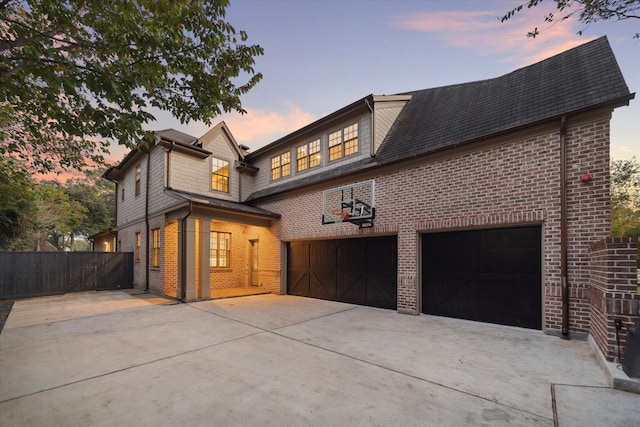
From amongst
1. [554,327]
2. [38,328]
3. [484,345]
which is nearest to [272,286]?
[38,328]

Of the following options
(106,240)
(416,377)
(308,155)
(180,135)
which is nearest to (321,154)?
(308,155)

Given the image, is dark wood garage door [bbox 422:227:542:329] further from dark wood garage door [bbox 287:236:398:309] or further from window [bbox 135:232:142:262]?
window [bbox 135:232:142:262]

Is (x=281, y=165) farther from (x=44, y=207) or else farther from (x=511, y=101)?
(x=44, y=207)

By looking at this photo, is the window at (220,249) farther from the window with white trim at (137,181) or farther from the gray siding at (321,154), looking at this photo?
the window with white trim at (137,181)

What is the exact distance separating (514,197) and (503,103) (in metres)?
2.94

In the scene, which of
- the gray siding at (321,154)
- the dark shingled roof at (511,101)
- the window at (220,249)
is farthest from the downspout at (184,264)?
the dark shingled roof at (511,101)

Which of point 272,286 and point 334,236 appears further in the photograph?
point 272,286

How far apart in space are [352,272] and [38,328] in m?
8.65

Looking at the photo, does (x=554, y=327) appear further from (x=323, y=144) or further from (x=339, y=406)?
(x=323, y=144)

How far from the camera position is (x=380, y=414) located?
299 centimetres

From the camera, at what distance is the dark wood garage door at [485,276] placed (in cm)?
637

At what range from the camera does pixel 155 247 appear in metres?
12.6

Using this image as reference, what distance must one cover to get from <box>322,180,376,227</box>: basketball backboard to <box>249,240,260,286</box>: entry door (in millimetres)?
5488

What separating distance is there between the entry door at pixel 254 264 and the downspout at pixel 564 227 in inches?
463
